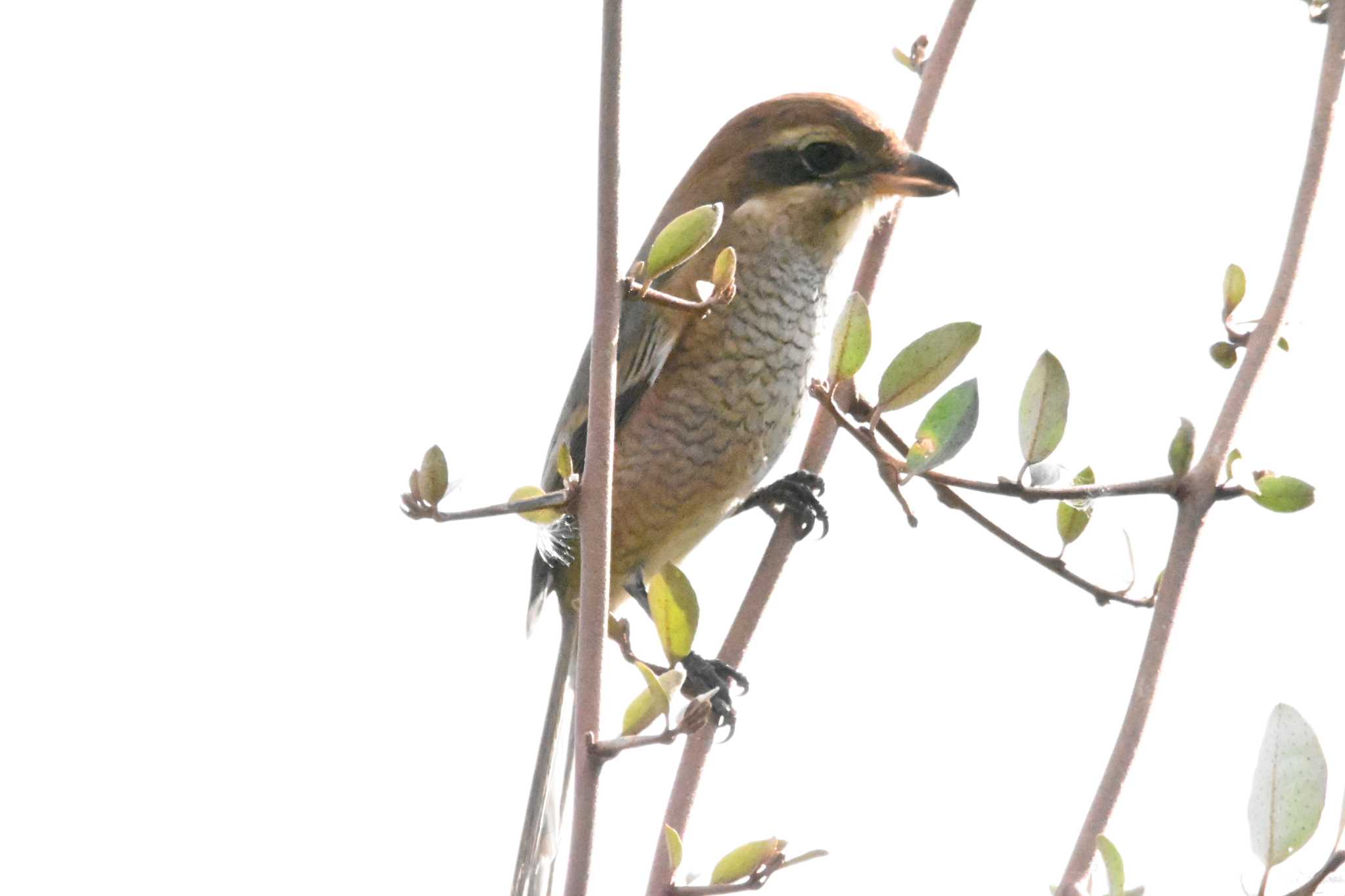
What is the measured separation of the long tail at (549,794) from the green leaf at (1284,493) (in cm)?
126

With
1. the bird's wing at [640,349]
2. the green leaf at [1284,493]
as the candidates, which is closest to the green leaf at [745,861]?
the green leaf at [1284,493]

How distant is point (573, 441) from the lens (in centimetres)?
353

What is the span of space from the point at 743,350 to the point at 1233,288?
1636mm

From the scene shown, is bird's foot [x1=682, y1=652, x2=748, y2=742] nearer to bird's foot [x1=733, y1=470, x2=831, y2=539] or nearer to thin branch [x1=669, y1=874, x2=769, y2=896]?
bird's foot [x1=733, y1=470, x2=831, y2=539]

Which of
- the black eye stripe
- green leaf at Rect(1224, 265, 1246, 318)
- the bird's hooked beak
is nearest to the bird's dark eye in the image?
the black eye stripe

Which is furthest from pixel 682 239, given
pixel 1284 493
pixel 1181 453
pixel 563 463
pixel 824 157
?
pixel 824 157

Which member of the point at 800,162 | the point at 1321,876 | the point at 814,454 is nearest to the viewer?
the point at 1321,876

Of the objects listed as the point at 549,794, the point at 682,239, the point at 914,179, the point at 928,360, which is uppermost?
the point at 914,179

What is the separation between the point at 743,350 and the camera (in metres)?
3.25

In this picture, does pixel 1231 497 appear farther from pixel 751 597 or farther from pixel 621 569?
pixel 621 569

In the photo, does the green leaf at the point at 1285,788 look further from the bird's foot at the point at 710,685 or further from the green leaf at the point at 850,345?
the bird's foot at the point at 710,685

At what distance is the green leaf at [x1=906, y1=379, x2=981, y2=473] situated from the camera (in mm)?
1479

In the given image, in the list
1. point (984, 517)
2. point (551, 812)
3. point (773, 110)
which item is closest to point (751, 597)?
point (984, 517)

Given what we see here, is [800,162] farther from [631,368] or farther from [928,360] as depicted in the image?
[928,360]
